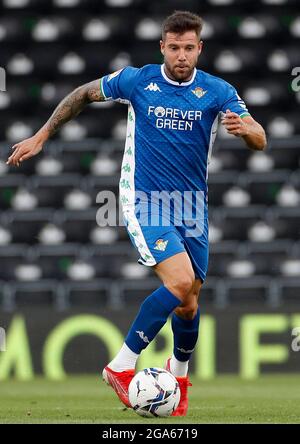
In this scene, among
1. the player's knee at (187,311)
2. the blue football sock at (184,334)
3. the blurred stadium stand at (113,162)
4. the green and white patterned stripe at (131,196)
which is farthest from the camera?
the blurred stadium stand at (113,162)

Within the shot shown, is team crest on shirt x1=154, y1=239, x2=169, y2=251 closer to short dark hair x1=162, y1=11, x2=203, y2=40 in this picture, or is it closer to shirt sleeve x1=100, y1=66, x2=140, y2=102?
shirt sleeve x1=100, y1=66, x2=140, y2=102

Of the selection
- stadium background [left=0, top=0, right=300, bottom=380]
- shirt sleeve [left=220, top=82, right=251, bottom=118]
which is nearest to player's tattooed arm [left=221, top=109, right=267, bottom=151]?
shirt sleeve [left=220, top=82, right=251, bottom=118]

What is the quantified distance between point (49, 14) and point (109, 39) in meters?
0.83

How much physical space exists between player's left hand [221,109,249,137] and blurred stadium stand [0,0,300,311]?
6.29 metres

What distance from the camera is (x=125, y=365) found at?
21.7ft

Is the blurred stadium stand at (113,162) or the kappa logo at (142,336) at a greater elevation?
the blurred stadium stand at (113,162)

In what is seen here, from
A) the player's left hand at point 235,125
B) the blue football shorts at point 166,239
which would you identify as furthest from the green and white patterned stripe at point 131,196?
the player's left hand at point 235,125

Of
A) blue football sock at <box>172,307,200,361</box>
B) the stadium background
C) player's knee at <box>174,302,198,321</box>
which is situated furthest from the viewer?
the stadium background

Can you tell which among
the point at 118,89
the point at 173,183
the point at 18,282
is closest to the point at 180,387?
the point at 173,183

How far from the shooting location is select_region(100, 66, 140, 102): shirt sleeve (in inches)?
270

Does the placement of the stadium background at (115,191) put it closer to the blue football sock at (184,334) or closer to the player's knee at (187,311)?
the blue football sock at (184,334)

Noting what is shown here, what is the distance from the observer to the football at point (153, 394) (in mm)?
6379

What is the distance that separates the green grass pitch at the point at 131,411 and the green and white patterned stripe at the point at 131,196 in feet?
3.00

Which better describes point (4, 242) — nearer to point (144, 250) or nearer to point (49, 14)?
point (49, 14)
